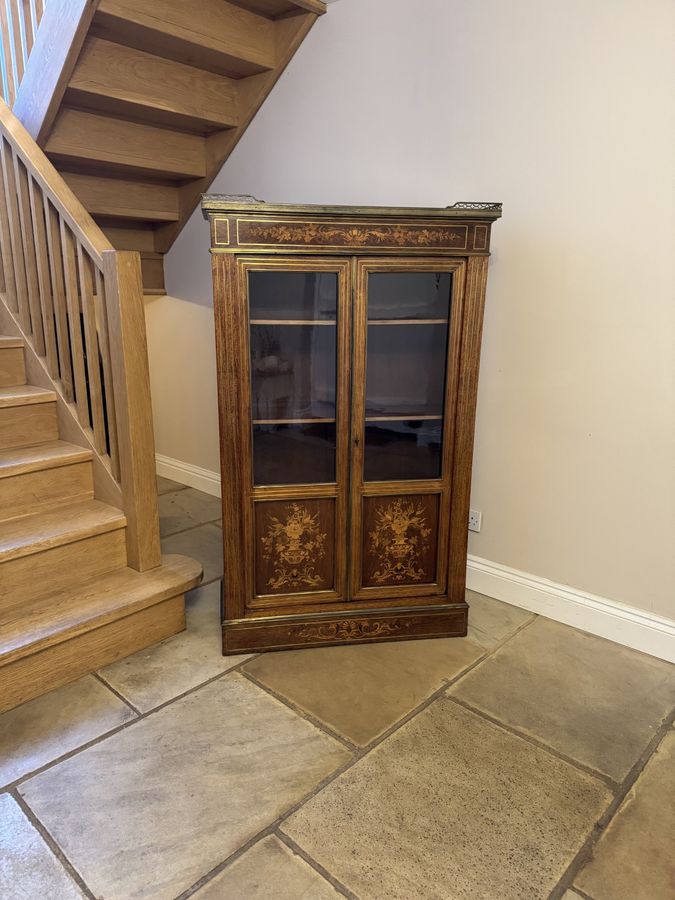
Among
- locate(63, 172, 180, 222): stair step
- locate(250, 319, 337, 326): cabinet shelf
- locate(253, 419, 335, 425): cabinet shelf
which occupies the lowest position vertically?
locate(253, 419, 335, 425): cabinet shelf

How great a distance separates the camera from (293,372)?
211 cm

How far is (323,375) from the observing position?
211cm

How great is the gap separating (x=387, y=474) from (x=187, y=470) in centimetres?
213

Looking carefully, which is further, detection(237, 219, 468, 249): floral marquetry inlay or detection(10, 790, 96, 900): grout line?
detection(237, 219, 468, 249): floral marquetry inlay

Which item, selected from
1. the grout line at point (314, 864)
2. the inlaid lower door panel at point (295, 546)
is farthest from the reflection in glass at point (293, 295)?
the grout line at point (314, 864)

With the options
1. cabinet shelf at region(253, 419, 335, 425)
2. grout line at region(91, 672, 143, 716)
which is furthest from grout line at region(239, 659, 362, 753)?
cabinet shelf at region(253, 419, 335, 425)

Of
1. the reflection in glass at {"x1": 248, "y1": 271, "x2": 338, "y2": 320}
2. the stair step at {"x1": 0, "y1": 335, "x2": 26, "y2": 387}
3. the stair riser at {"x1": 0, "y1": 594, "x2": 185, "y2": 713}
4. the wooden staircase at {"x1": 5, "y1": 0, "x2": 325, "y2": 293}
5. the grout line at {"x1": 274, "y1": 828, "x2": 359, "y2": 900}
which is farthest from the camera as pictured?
the stair step at {"x1": 0, "y1": 335, "x2": 26, "y2": 387}

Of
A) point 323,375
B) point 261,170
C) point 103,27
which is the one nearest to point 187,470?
point 261,170

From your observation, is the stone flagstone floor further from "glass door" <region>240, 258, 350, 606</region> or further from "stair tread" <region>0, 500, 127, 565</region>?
"stair tread" <region>0, 500, 127, 565</region>

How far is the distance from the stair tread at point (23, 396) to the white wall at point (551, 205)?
5.15ft

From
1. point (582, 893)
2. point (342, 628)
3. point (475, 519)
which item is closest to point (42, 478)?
point (342, 628)

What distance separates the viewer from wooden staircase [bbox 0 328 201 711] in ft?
6.40

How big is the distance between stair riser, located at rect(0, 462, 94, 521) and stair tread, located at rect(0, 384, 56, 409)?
347 millimetres

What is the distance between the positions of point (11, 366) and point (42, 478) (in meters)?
0.67
